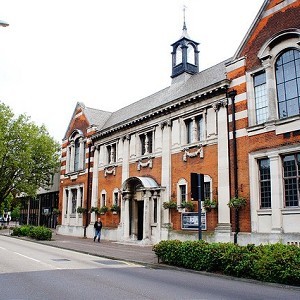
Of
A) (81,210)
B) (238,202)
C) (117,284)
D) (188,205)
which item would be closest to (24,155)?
(81,210)

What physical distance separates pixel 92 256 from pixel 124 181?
948 centimetres

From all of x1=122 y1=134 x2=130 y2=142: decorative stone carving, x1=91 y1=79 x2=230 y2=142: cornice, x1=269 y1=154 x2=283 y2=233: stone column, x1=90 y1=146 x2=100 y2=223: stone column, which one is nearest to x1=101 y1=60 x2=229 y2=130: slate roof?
x1=91 y1=79 x2=230 y2=142: cornice

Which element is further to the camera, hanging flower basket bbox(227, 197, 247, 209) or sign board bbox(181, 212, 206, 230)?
sign board bbox(181, 212, 206, 230)

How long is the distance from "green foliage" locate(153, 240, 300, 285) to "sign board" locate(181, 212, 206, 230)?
20.0 ft

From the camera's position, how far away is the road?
27.2ft

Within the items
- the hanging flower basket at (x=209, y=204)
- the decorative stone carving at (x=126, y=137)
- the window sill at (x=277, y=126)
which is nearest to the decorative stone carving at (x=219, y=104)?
the window sill at (x=277, y=126)

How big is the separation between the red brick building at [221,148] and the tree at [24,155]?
13536 mm

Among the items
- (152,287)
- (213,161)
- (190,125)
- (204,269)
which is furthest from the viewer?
(190,125)

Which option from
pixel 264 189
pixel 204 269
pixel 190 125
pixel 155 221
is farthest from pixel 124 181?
pixel 204 269

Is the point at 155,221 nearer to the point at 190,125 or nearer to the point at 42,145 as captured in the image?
the point at 190,125

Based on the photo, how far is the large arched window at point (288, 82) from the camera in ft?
55.0

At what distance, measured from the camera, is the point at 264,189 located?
17391 mm

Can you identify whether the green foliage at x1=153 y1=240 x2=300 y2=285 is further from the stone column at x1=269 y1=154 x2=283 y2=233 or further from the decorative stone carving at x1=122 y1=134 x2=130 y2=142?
the decorative stone carving at x1=122 y1=134 x2=130 y2=142

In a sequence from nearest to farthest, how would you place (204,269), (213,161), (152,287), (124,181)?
(152,287)
(204,269)
(213,161)
(124,181)
